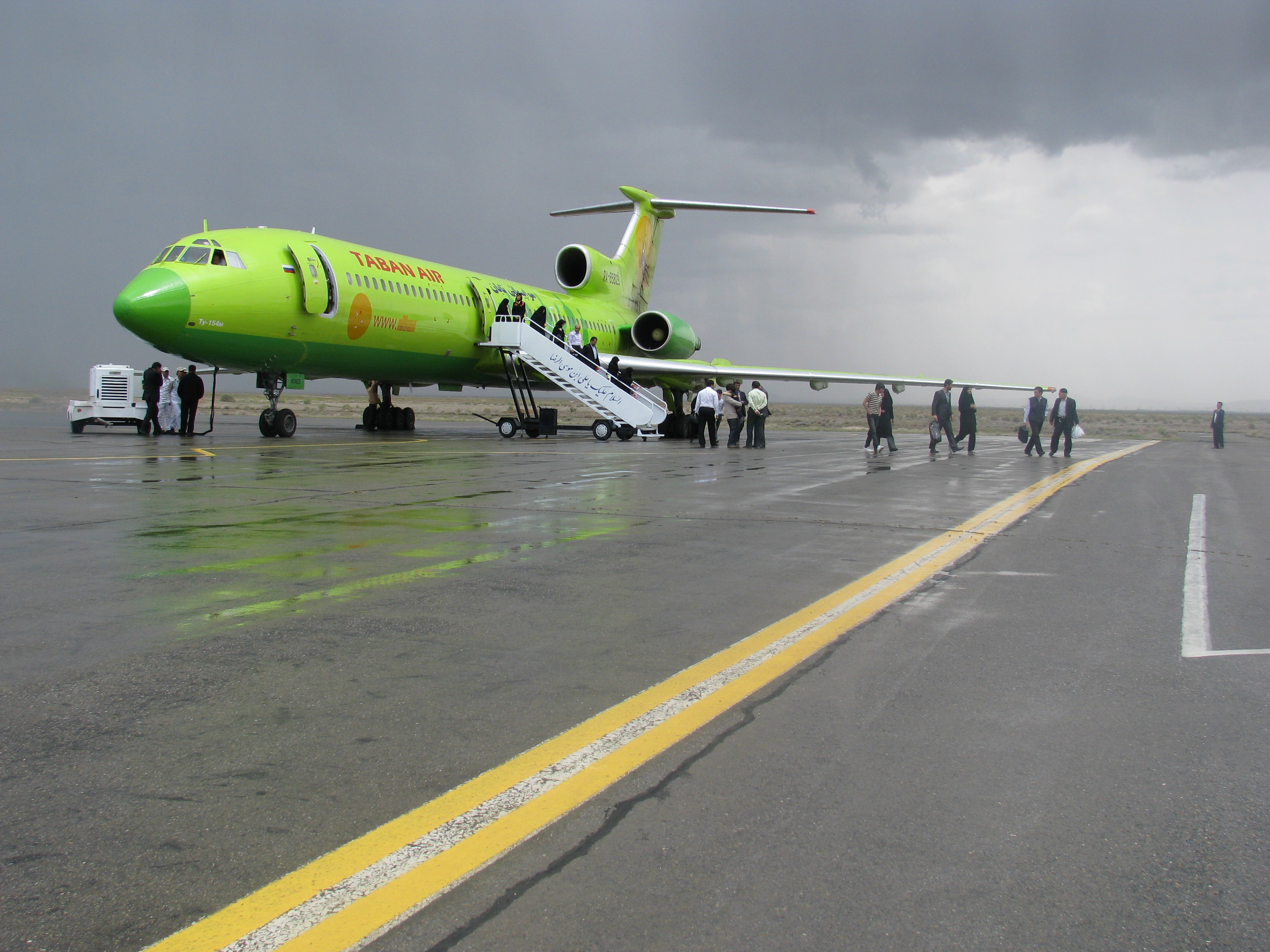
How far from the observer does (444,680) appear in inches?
149

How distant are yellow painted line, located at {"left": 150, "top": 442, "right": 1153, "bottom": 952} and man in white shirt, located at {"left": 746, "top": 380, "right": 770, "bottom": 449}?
18858 mm

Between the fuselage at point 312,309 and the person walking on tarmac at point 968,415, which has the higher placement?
the fuselage at point 312,309

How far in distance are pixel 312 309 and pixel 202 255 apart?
2196 mm

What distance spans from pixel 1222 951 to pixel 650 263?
3601 centimetres

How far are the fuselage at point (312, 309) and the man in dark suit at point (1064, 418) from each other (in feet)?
45.7

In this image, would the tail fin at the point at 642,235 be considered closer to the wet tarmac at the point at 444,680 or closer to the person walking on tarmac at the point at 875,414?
the person walking on tarmac at the point at 875,414

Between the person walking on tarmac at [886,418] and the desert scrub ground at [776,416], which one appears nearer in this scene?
the person walking on tarmac at [886,418]

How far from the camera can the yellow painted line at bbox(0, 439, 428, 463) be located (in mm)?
13375

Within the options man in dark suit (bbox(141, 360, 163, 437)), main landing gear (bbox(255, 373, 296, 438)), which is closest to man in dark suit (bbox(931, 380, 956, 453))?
main landing gear (bbox(255, 373, 296, 438))

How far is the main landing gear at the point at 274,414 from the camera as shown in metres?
19.8

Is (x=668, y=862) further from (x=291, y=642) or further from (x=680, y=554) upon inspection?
(x=680, y=554)

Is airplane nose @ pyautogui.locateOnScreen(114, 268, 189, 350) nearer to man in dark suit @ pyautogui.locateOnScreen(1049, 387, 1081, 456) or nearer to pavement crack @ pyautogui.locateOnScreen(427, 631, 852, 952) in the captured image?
pavement crack @ pyautogui.locateOnScreen(427, 631, 852, 952)

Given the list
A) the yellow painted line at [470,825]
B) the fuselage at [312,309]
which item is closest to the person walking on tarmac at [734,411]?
the fuselage at [312,309]

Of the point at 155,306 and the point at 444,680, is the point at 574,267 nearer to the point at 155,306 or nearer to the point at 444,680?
the point at 155,306
